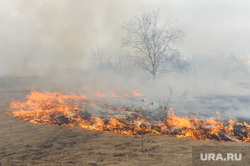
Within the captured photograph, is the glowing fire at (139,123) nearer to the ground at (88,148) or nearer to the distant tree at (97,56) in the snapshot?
the ground at (88,148)

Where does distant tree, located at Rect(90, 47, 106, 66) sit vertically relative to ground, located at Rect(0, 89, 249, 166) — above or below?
above

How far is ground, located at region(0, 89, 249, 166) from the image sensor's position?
4570 mm

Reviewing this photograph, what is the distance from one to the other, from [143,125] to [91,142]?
300cm

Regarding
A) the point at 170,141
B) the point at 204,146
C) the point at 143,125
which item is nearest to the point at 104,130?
the point at 143,125

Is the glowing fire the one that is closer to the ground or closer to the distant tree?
the ground

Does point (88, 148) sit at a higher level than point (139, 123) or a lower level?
lower

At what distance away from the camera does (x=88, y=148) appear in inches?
215

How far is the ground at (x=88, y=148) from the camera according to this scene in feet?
15.0

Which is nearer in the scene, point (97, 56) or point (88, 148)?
point (88, 148)

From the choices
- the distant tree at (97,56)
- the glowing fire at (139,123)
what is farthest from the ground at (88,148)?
the distant tree at (97,56)

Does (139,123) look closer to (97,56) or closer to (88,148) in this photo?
(88,148)

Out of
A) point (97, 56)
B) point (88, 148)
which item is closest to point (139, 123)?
point (88, 148)

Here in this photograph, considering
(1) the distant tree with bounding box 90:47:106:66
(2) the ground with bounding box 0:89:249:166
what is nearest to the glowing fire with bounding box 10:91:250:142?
(2) the ground with bounding box 0:89:249:166

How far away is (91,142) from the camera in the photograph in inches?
235
